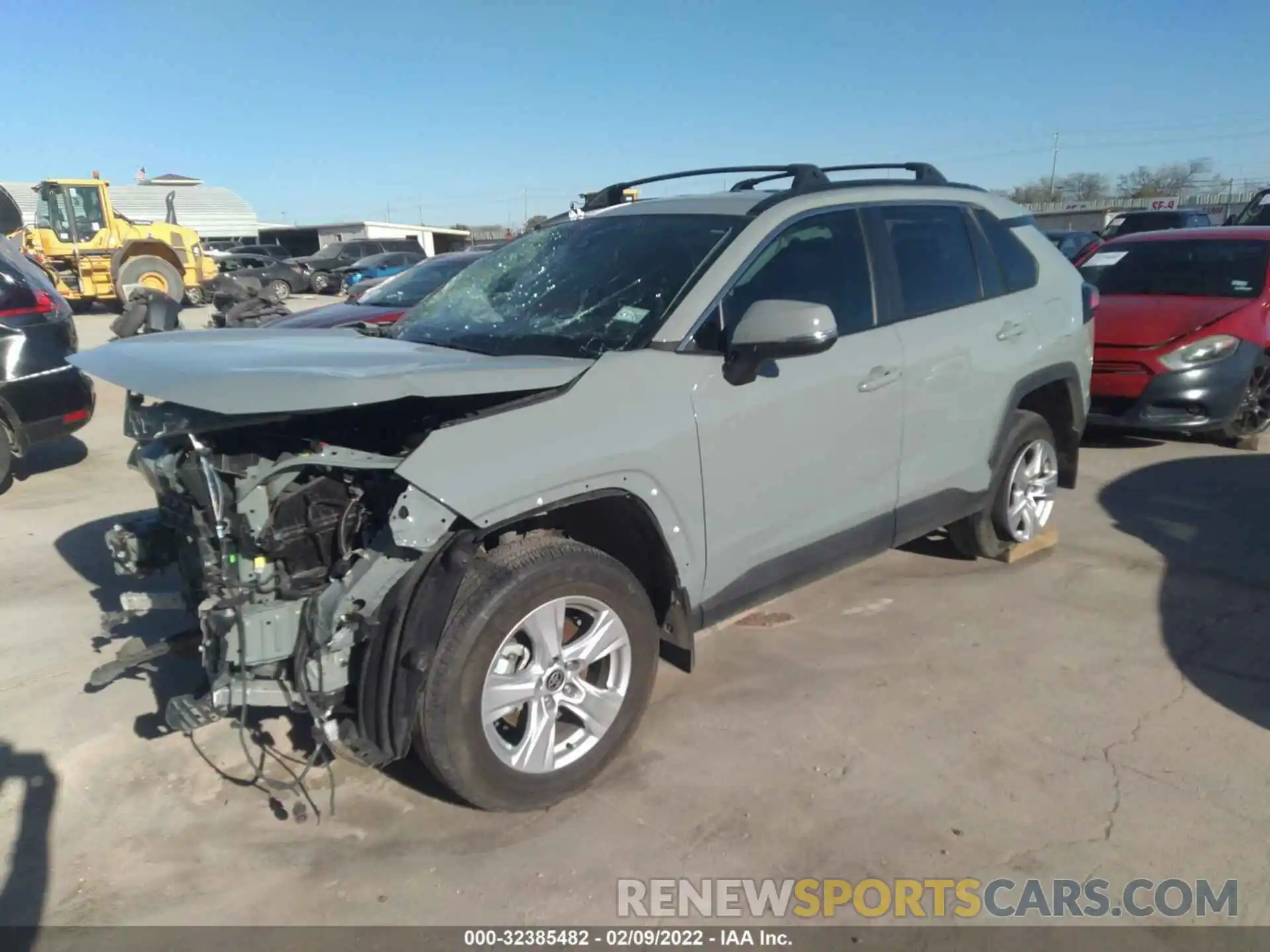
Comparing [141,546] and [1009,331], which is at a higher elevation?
[1009,331]

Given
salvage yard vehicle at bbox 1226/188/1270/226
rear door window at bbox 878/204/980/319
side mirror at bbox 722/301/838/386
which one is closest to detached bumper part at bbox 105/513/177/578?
side mirror at bbox 722/301/838/386

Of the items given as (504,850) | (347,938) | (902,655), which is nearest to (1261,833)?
(902,655)

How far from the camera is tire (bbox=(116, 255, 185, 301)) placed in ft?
69.8

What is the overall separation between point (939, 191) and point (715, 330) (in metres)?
1.86

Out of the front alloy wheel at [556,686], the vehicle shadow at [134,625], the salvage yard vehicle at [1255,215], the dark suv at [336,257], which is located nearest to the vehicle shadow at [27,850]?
the vehicle shadow at [134,625]

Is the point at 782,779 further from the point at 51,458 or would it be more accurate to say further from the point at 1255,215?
the point at 1255,215

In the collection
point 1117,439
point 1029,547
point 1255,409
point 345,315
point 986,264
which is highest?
point 986,264

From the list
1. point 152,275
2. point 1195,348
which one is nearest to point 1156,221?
point 1195,348

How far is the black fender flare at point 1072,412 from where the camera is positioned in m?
4.64

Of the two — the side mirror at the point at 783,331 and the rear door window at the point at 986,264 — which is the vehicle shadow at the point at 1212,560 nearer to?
the rear door window at the point at 986,264

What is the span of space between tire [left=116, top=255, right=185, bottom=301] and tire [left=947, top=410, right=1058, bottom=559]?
2051cm

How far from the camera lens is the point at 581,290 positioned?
12.3 feet

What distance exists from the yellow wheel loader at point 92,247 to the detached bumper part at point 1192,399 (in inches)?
803

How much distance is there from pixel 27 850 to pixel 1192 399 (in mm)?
7497
